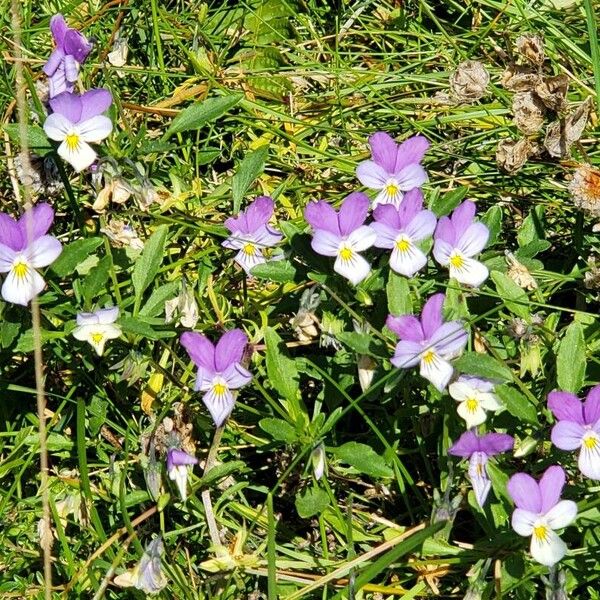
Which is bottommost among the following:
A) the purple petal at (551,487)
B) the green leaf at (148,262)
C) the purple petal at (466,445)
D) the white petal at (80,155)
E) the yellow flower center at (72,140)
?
the purple petal at (551,487)

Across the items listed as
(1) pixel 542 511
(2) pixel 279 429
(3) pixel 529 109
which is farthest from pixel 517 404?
(3) pixel 529 109

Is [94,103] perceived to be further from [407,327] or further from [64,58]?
[407,327]

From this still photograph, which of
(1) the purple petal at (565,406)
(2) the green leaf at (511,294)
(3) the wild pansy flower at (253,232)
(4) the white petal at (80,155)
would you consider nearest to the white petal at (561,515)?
(1) the purple petal at (565,406)

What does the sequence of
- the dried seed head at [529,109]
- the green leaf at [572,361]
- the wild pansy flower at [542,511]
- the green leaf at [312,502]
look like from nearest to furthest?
the wild pansy flower at [542,511] → the green leaf at [572,361] → the green leaf at [312,502] → the dried seed head at [529,109]

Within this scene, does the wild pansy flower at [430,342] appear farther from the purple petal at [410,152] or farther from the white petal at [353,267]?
the purple petal at [410,152]

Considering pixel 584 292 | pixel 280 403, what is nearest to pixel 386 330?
pixel 280 403

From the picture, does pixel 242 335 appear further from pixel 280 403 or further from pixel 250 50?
pixel 250 50
